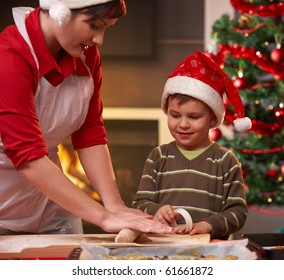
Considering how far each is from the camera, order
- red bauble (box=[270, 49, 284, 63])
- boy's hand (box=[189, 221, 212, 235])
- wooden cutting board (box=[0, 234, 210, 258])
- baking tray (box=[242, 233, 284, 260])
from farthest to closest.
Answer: red bauble (box=[270, 49, 284, 63]) < boy's hand (box=[189, 221, 212, 235]) < wooden cutting board (box=[0, 234, 210, 258]) < baking tray (box=[242, 233, 284, 260])

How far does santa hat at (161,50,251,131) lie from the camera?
1740 millimetres

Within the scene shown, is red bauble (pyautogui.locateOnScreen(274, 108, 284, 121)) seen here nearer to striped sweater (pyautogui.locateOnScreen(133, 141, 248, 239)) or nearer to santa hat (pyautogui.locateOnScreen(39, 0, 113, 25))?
striped sweater (pyautogui.locateOnScreen(133, 141, 248, 239))

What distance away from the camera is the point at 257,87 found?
3275 mm

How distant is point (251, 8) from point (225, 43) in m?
0.23

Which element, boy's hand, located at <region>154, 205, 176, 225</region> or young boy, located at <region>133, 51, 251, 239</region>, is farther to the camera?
A: young boy, located at <region>133, 51, 251, 239</region>

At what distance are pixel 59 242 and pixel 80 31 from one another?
44 cm

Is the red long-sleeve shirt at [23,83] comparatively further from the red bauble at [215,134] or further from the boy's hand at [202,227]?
the red bauble at [215,134]

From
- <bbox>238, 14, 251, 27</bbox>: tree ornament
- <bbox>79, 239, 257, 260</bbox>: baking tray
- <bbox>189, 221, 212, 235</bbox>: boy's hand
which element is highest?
<bbox>238, 14, 251, 27</bbox>: tree ornament

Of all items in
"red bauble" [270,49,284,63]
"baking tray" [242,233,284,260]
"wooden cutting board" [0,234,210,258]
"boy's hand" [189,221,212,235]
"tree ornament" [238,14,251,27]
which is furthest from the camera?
"tree ornament" [238,14,251,27]

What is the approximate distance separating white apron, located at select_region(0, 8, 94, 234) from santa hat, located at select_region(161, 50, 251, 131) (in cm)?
23

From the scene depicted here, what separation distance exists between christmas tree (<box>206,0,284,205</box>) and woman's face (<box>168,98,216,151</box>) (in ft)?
4.73

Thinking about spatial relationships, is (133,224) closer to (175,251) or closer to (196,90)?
(175,251)

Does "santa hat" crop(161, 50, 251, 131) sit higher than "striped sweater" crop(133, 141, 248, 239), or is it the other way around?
"santa hat" crop(161, 50, 251, 131)

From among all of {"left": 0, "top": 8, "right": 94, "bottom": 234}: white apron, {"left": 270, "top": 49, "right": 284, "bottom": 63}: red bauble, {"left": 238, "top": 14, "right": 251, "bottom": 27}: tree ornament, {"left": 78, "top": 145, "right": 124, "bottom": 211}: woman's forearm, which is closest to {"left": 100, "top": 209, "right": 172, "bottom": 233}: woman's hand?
{"left": 78, "top": 145, "right": 124, "bottom": 211}: woman's forearm
